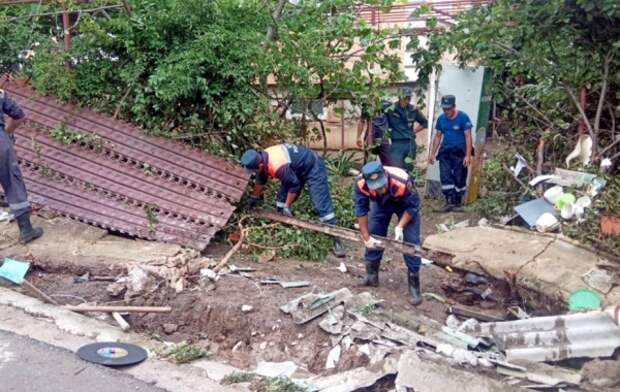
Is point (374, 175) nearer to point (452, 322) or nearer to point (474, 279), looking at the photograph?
point (452, 322)

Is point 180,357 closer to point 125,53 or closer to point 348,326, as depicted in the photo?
point 348,326

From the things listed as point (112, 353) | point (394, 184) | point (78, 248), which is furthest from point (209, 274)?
point (394, 184)

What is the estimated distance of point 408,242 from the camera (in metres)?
6.61

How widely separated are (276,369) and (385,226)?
2243mm

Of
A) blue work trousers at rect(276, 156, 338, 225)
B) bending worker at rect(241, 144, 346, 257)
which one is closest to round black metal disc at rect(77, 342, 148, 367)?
bending worker at rect(241, 144, 346, 257)

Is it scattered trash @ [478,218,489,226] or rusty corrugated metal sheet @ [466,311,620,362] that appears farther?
scattered trash @ [478,218,489,226]

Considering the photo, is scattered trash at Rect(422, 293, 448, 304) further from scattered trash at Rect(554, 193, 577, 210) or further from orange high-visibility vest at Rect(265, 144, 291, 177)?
orange high-visibility vest at Rect(265, 144, 291, 177)

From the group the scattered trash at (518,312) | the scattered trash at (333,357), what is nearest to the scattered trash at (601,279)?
the scattered trash at (518,312)

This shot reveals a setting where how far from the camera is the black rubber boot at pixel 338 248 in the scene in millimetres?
7969

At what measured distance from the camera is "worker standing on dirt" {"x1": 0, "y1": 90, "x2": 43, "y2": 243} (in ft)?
21.5

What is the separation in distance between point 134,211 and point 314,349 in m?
2.89

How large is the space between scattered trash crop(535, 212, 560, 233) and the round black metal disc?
4.66 meters

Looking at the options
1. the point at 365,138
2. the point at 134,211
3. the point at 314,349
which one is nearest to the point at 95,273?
the point at 134,211

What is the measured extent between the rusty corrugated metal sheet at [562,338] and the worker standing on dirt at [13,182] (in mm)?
4568
